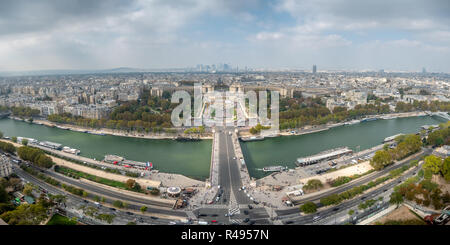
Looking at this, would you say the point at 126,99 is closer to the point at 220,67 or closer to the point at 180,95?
the point at 180,95

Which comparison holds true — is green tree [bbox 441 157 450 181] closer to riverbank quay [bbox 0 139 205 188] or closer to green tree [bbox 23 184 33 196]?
riverbank quay [bbox 0 139 205 188]

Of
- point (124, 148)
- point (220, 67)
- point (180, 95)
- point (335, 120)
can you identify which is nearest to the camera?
point (124, 148)

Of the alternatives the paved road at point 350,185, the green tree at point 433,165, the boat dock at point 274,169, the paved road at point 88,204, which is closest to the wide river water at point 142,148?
the boat dock at point 274,169

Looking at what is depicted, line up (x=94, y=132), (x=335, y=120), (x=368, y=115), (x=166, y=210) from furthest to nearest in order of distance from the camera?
(x=368, y=115) → (x=335, y=120) → (x=94, y=132) → (x=166, y=210)

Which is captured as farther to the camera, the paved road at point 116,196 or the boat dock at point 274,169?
the boat dock at point 274,169

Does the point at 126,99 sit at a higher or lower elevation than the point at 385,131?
higher

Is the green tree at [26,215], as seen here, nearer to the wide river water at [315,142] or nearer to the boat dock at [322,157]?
the wide river water at [315,142]
